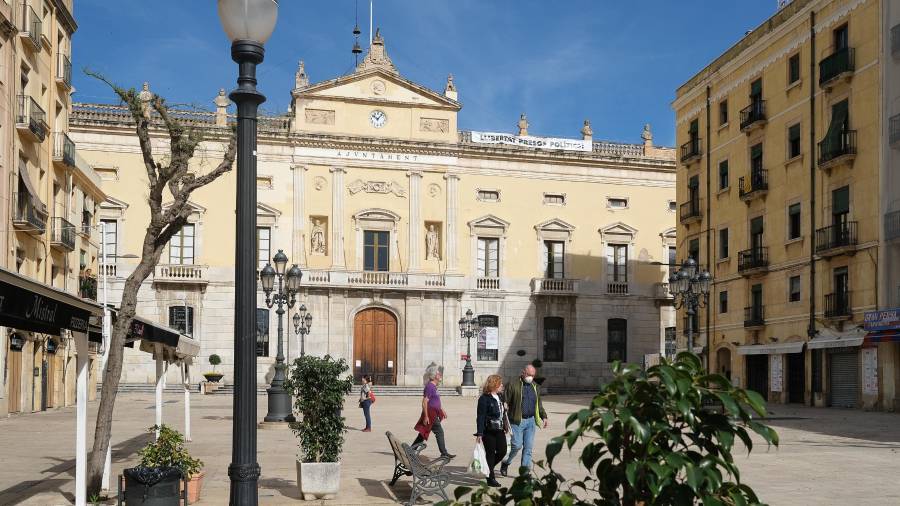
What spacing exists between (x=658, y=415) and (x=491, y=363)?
44.9m

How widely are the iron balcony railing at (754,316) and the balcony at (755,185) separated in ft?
13.6

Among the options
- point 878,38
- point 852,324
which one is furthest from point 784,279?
point 878,38

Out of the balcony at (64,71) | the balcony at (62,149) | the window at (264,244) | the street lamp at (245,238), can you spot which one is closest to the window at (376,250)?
the window at (264,244)

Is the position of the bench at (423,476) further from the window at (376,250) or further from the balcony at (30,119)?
the window at (376,250)

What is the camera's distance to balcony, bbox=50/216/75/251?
32219mm

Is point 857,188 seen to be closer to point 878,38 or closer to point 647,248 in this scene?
point 878,38

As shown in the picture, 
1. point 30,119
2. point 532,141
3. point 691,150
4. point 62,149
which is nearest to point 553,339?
point 532,141

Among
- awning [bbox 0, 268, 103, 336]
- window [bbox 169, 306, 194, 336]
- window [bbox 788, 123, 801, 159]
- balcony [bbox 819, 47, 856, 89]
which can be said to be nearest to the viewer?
awning [bbox 0, 268, 103, 336]

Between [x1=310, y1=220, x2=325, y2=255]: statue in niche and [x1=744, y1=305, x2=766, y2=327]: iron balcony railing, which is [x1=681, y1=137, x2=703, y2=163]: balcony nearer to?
[x1=744, y1=305, x2=766, y2=327]: iron balcony railing

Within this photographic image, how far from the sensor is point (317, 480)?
11.4m

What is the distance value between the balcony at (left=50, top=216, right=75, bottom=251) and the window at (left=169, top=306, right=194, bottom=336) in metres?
11.2

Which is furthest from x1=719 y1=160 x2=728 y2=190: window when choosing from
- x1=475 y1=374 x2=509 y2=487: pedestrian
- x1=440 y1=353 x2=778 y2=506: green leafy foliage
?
x1=440 y1=353 x2=778 y2=506: green leafy foliage

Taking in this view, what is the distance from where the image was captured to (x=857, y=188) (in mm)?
30109

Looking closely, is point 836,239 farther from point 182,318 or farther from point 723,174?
point 182,318
